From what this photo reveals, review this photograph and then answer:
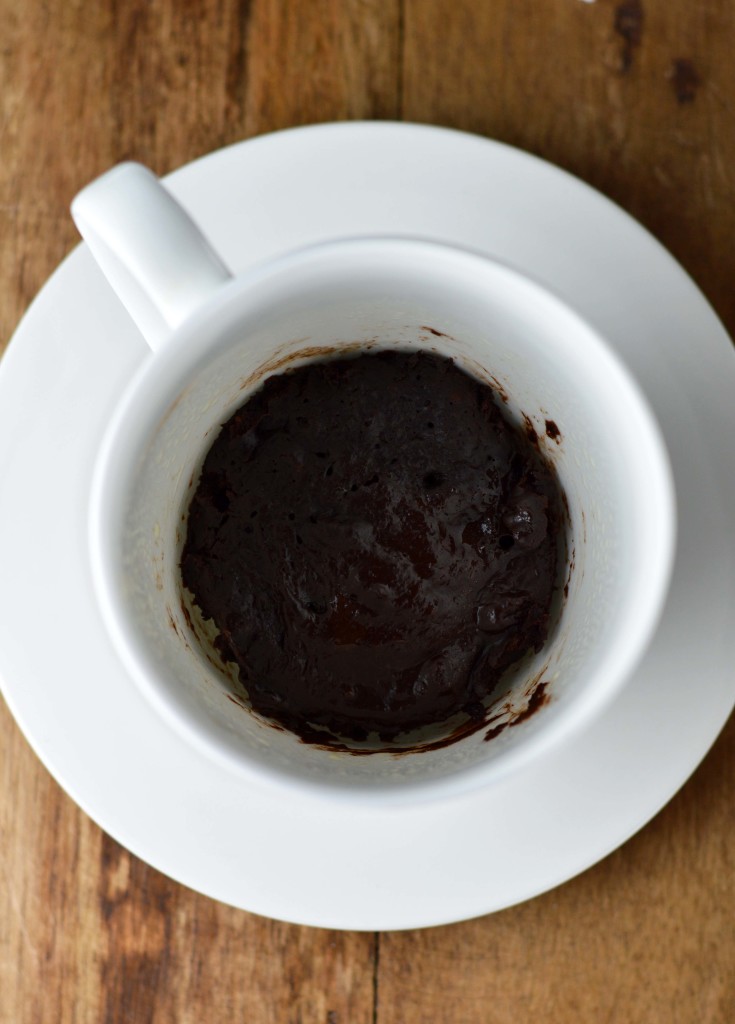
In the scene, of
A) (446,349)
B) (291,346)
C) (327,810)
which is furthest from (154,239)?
(327,810)

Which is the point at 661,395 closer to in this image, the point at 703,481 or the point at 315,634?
the point at 703,481

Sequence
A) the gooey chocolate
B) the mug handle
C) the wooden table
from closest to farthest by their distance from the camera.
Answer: the mug handle
the gooey chocolate
the wooden table

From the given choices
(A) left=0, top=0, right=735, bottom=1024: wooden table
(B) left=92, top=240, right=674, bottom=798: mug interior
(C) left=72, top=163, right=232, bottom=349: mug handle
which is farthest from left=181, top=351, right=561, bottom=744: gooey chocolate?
(A) left=0, top=0, right=735, bottom=1024: wooden table

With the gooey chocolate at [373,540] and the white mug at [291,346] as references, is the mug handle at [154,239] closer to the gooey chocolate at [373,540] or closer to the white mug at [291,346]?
the white mug at [291,346]

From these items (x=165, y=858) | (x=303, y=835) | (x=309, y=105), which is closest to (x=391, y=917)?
(x=303, y=835)

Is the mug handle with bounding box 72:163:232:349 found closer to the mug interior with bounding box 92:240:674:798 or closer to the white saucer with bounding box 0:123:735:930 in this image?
the mug interior with bounding box 92:240:674:798

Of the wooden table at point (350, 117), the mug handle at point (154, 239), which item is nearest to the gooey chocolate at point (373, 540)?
the mug handle at point (154, 239)
